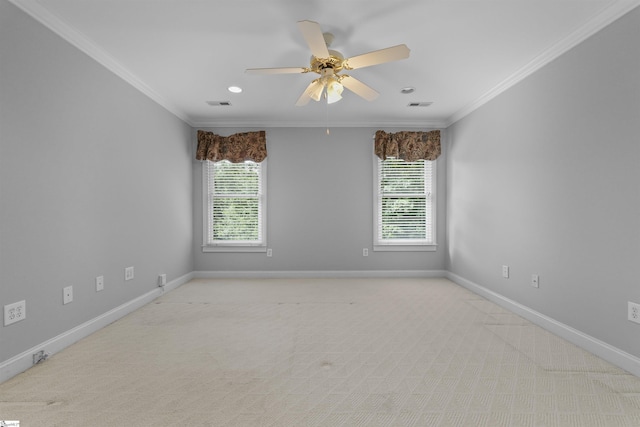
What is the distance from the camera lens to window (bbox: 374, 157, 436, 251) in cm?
492

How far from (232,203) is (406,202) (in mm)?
2865

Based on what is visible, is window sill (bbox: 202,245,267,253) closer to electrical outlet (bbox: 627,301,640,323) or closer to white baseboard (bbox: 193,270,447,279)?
white baseboard (bbox: 193,270,447,279)

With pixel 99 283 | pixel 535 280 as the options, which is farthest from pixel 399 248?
pixel 99 283

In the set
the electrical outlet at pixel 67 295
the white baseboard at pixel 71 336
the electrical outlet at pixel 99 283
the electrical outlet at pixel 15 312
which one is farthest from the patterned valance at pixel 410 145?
the electrical outlet at pixel 15 312

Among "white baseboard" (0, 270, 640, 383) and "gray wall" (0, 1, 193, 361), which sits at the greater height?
"gray wall" (0, 1, 193, 361)

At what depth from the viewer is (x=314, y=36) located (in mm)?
2039

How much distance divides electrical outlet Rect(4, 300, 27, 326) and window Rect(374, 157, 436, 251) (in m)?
4.15

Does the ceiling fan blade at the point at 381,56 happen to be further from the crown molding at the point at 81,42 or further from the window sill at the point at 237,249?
the window sill at the point at 237,249

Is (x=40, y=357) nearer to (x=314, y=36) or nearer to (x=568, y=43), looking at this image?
(x=314, y=36)

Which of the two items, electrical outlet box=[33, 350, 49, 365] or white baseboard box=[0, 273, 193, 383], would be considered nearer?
white baseboard box=[0, 273, 193, 383]

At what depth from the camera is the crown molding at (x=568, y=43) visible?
6.80 feet

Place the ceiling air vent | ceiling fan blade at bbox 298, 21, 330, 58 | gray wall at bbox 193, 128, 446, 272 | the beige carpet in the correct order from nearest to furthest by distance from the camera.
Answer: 1. the beige carpet
2. ceiling fan blade at bbox 298, 21, 330, 58
3. the ceiling air vent
4. gray wall at bbox 193, 128, 446, 272

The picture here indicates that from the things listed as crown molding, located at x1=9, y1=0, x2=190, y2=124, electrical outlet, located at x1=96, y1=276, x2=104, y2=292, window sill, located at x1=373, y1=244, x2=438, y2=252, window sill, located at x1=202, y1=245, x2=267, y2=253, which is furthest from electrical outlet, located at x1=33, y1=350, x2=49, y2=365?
window sill, located at x1=373, y1=244, x2=438, y2=252

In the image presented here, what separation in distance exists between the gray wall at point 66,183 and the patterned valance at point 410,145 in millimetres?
3233
